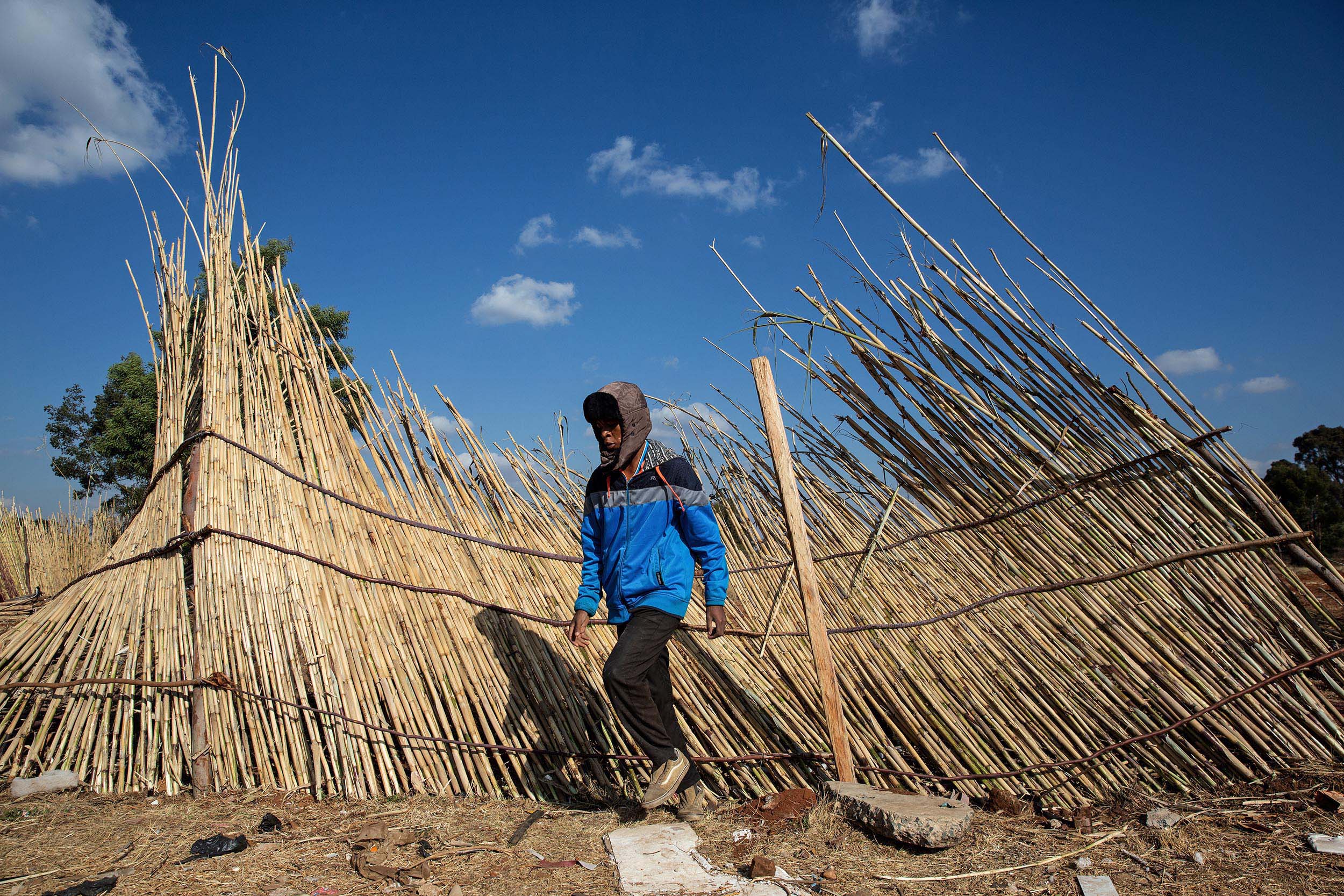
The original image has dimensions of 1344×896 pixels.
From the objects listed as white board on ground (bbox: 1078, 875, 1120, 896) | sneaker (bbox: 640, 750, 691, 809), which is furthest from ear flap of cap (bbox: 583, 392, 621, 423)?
white board on ground (bbox: 1078, 875, 1120, 896)

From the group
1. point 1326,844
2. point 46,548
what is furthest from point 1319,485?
point 46,548

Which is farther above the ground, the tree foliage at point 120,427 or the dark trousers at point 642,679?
the tree foliage at point 120,427

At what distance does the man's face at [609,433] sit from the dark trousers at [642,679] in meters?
0.51

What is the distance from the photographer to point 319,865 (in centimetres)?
217

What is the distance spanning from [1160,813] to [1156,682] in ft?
1.16

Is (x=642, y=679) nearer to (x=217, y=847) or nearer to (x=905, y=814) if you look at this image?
(x=905, y=814)

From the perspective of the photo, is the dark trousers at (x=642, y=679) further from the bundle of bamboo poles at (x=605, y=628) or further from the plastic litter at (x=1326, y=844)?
the plastic litter at (x=1326, y=844)

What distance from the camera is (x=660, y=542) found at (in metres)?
2.25

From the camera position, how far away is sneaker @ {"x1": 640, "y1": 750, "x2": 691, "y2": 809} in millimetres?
2182

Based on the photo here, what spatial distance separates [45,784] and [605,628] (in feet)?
7.31

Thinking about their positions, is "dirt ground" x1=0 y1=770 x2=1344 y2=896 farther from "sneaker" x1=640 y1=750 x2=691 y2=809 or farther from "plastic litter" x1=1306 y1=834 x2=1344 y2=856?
"sneaker" x1=640 y1=750 x2=691 y2=809

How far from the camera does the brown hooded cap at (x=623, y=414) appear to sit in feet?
7.25

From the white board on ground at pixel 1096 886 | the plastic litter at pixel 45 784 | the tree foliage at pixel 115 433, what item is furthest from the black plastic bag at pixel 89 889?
the tree foliage at pixel 115 433

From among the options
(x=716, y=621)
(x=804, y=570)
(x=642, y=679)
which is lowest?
(x=642, y=679)
